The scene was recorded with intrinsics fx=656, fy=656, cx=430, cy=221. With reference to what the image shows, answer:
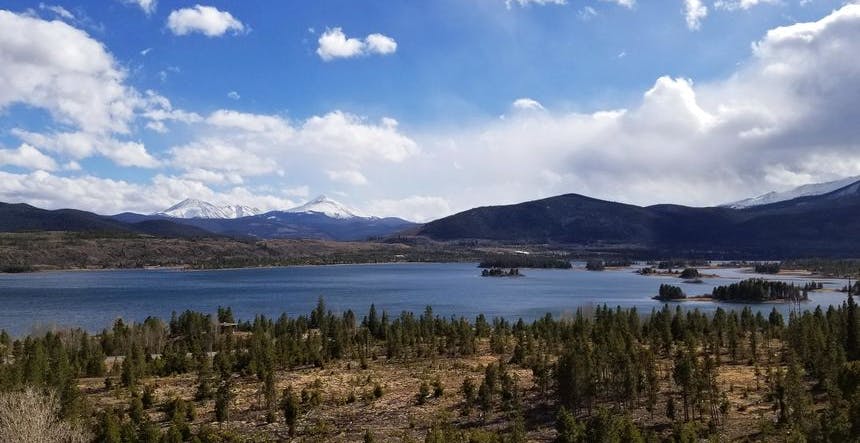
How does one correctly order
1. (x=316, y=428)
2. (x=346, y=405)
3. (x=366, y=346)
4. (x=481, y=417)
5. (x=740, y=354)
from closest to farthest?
1. (x=316, y=428)
2. (x=481, y=417)
3. (x=346, y=405)
4. (x=740, y=354)
5. (x=366, y=346)

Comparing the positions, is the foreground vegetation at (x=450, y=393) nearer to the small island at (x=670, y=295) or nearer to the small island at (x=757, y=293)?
the small island at (x=670, y=295)

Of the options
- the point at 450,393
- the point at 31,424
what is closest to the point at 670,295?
the point at 450,393

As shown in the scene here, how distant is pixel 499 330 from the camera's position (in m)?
79.8

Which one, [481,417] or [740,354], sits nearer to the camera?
[481,417]

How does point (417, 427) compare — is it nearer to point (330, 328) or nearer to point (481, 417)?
point (481, 417)

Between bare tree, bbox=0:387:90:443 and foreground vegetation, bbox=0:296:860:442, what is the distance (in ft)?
0.47

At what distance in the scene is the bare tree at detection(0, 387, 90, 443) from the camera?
102ft

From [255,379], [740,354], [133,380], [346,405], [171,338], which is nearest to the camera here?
[346,405]

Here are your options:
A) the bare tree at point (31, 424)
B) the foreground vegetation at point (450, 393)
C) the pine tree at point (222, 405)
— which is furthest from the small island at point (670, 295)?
the bare tree at point (31, 424)

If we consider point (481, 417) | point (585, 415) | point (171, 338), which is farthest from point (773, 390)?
point (171, 338)

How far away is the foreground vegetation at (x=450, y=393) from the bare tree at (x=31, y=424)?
0.47 ft

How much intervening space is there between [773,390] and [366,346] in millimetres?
45249

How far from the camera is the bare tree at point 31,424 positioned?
3109 centimetres

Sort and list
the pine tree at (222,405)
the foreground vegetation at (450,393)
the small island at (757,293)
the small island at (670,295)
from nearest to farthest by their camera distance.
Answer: the foreground vegetation at (450,393)
the pine tree at (222,405)
the small island at (757,293)
the small island at (670,295)
